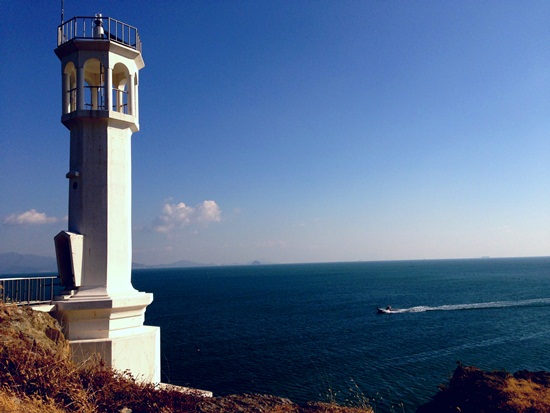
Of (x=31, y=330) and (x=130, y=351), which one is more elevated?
(x=31, y=330)

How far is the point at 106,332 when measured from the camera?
9.66m

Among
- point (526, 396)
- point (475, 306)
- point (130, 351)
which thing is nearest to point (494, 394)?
point (526, 396)

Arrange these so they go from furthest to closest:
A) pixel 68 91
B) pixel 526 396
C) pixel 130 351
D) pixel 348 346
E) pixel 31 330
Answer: pixel 348 346 < pixel 526 396 < pixel 68 91 < pixel 130 351 < pixel 31 330

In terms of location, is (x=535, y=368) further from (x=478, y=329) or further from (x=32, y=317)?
(x=32, y=317)

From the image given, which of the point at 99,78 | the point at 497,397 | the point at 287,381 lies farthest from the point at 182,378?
the point at 99,78

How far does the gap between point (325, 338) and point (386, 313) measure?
19512mm

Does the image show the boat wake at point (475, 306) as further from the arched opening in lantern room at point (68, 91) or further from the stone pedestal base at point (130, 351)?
the arched opening in lantern room at point (68, 91)

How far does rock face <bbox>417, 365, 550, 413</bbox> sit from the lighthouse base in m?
12.0

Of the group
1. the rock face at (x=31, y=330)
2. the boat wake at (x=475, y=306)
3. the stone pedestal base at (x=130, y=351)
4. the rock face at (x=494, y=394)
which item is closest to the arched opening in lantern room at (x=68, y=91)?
the rock face at (x=31, y=330)

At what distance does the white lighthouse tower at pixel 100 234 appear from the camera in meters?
9.62

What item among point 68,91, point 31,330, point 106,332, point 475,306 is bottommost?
point 475,306

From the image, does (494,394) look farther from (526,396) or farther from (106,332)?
(106,332)

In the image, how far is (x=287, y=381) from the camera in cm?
2858

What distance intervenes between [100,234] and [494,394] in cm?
1594
